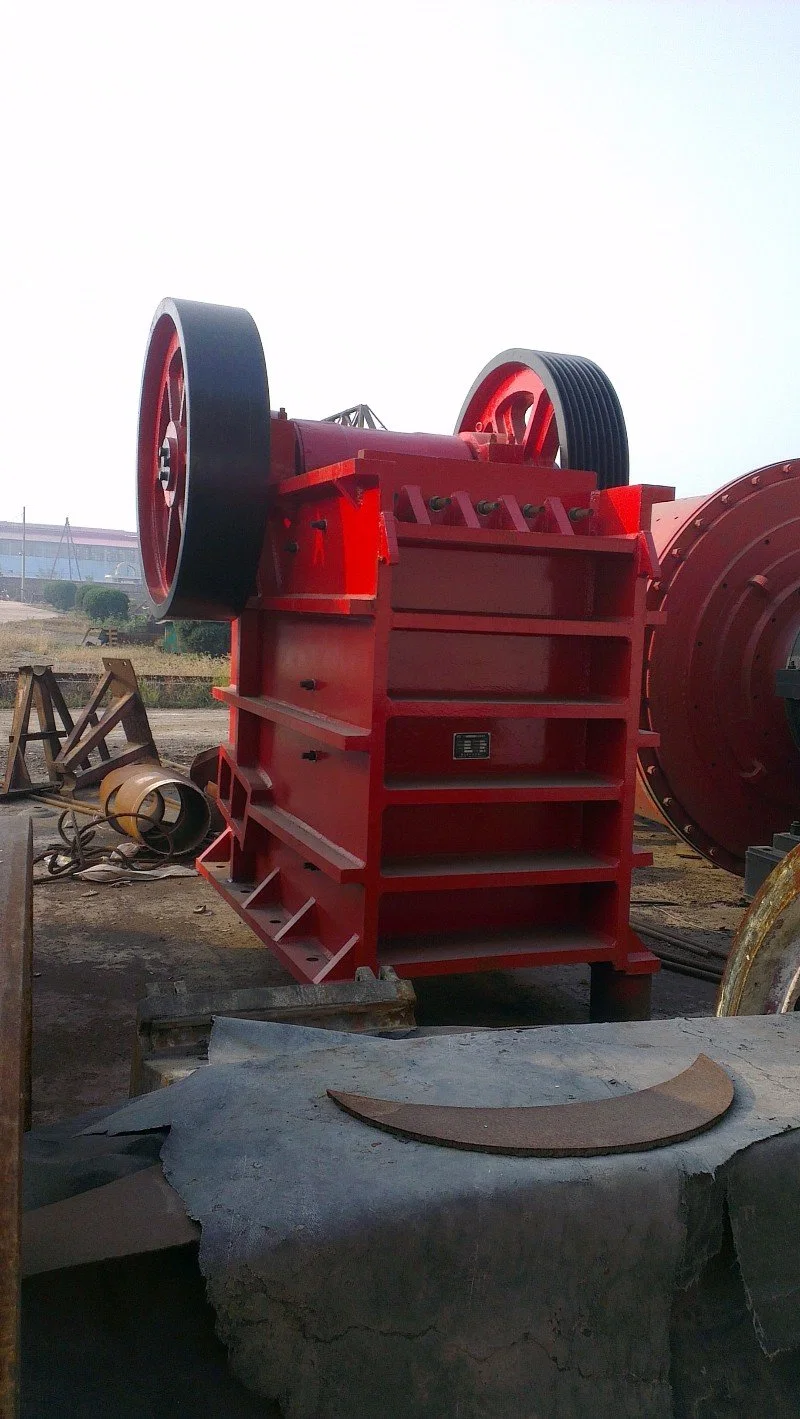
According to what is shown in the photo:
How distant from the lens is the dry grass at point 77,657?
17.0 meters

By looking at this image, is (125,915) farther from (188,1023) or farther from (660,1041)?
Result: (660,1041)

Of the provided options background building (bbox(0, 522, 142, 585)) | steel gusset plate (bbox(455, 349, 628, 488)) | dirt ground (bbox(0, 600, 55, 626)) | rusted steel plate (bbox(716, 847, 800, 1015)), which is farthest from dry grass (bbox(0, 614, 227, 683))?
background building (bbox(0, 522, 142, 585))

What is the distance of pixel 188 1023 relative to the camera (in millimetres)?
2217

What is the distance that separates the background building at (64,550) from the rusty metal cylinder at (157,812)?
68.6 m

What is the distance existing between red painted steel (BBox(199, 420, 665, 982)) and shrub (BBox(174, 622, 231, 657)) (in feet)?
52.3

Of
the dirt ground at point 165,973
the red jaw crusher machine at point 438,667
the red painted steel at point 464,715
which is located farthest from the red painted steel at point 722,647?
the red painted steel at point 464,715

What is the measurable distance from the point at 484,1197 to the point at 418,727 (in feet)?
6.93

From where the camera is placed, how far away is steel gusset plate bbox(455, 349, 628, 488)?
161 inches

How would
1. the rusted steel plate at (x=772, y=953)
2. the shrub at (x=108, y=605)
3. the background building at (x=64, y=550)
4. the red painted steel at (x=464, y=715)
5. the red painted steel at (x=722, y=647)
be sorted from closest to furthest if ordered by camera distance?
1. the rusted steel plate at (x=772, y=953)
2. the red painted steel at (x=464, y=715)
3. the red painted steel at (x=722, y=647)
4. the shrub at (x=108, y=605)
5. the background building at (x=64, y=550)

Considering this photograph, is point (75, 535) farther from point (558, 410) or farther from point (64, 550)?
point (558, 410)

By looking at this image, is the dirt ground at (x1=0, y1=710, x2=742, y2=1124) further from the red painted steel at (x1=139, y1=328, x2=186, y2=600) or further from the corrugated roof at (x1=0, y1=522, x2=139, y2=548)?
the corrugated roof at (x1=0, y1=522, x2=139, y2=548)

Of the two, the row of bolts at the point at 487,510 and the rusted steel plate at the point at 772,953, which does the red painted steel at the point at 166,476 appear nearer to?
the row of bolts at the point at 487,510

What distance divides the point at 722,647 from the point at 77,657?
15692mm

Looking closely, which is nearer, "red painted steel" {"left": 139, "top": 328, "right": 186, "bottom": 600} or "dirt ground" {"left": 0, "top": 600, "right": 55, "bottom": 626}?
"red painted steel" {"left": 139, "top": 328, "right": 186, "bottom": 600}
